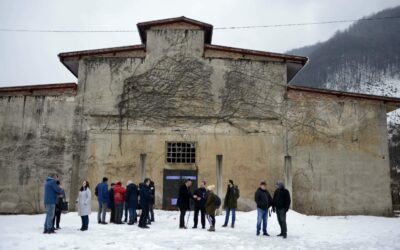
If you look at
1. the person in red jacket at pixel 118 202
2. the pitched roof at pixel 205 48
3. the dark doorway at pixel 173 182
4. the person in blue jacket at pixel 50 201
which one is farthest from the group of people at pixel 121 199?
the pitched roof at pixel 205 48

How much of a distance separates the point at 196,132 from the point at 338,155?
724cm

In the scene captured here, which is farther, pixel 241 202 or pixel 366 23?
pixel 366 23

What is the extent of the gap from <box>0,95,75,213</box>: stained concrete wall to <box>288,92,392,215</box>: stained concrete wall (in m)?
11.5

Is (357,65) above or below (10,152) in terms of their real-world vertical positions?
above

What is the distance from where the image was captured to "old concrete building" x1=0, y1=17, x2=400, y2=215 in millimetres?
19453

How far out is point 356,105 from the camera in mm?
20391

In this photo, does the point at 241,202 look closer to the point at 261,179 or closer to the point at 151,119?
the point at 261,179

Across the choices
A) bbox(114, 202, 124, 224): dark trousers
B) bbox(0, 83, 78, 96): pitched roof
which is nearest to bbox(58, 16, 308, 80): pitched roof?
bbox(0, 83, 78, 96): pitched roof

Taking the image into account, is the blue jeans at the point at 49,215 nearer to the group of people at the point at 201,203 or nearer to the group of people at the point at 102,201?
the group of people at the point at 102,201

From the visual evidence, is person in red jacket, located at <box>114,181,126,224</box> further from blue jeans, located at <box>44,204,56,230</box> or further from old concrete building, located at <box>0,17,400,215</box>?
old concrete building, located at <box>0,17,400,215</box>

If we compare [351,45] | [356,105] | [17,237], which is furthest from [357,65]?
[17,237]

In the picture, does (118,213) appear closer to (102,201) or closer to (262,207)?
(102,201)

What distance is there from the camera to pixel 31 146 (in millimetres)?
19734

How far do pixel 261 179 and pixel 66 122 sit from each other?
33.8 feet
